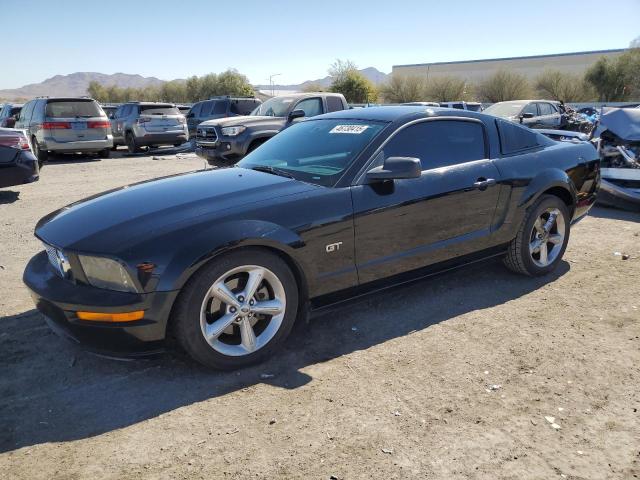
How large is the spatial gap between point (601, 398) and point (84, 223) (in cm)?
324

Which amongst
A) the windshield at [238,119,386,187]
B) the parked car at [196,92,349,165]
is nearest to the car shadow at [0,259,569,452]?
the windshield at [238,119,386,187]

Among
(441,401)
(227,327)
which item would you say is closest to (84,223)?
(227,327)

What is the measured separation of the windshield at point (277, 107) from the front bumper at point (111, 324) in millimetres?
9128

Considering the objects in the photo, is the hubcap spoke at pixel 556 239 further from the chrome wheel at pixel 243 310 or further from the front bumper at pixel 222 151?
the front bumper at pixel 222 151

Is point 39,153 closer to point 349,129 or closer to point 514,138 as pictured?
point 349,129

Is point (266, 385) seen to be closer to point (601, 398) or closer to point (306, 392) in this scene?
point (306, 392)

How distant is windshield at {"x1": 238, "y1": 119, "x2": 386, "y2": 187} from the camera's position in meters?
3.58

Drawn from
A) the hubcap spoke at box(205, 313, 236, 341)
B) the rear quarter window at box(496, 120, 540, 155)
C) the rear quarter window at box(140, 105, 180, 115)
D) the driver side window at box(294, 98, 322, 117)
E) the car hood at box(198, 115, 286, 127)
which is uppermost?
the rear quarter window at box(140, 105, 180, 115)

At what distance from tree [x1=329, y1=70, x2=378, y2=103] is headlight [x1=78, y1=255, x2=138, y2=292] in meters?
50.6

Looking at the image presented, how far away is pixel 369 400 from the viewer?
9.13ft

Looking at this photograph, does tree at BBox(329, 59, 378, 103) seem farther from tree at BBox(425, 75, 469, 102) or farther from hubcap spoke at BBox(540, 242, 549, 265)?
hubcap spoke at BBox(540, 242, 549, 265)

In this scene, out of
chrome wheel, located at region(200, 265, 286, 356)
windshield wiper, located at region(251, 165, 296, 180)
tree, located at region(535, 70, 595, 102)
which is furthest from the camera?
tree, located at region(535, 70, 595, 102)

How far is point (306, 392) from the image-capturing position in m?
2.88

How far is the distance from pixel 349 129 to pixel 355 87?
165 ft
